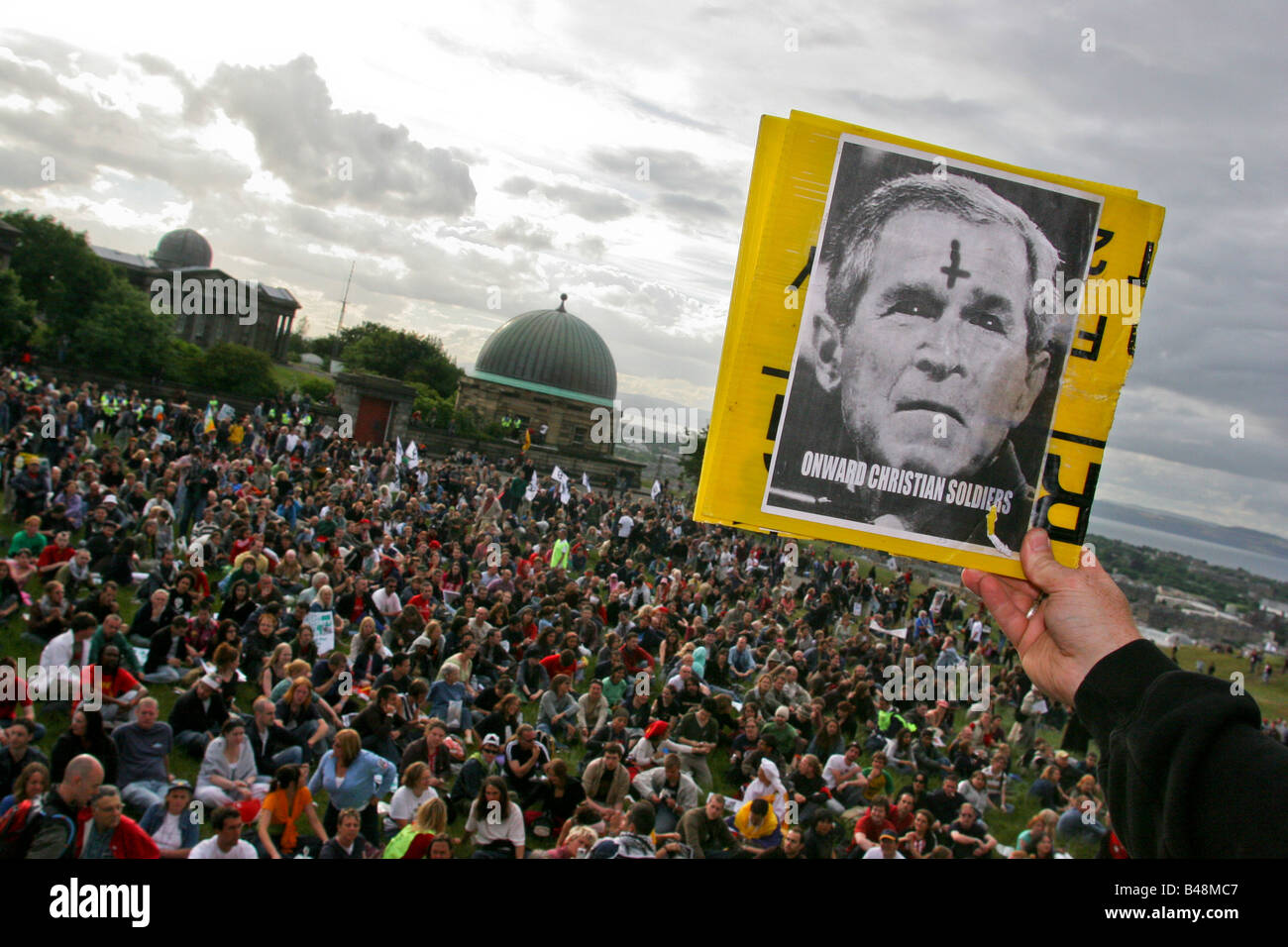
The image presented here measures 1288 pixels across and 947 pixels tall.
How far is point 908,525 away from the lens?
2.66 metres

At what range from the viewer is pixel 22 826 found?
623 cm

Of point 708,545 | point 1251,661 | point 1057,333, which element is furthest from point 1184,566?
point 1057,333

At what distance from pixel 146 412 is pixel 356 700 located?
67.7ft

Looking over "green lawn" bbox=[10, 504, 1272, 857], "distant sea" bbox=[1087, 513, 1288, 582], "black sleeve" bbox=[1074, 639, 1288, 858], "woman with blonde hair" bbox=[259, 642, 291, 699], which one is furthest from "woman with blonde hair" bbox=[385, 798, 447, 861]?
"distant sea" bbox=[1087, 513, 1288, 582]

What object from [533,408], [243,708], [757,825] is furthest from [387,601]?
[533,408]

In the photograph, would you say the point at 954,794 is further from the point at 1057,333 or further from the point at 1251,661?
the point at 1251,661

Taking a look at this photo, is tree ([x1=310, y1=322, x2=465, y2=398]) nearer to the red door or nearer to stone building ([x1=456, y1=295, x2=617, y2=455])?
stone building ([x1=456, y1=295, x2=617, y2=455])

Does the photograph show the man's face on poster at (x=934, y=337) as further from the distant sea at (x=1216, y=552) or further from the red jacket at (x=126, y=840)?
the distant sea at (x=1216, y=552)

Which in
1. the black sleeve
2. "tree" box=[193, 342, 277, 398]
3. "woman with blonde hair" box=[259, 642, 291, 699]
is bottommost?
"woman with blonde hair" box=[259, 642, 291, 699]

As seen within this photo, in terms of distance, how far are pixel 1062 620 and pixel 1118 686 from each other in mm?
598

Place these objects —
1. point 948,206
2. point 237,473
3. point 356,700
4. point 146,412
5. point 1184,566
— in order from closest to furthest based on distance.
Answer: point 948,206, point 356,700, point 237,473, point 146,412, point 1184,566

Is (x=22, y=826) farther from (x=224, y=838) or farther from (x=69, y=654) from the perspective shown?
(x=69, y=654)

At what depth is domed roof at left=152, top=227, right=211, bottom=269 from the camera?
10744 cm

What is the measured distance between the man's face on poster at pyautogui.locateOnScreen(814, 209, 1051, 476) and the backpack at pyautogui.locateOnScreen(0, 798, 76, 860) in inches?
259
